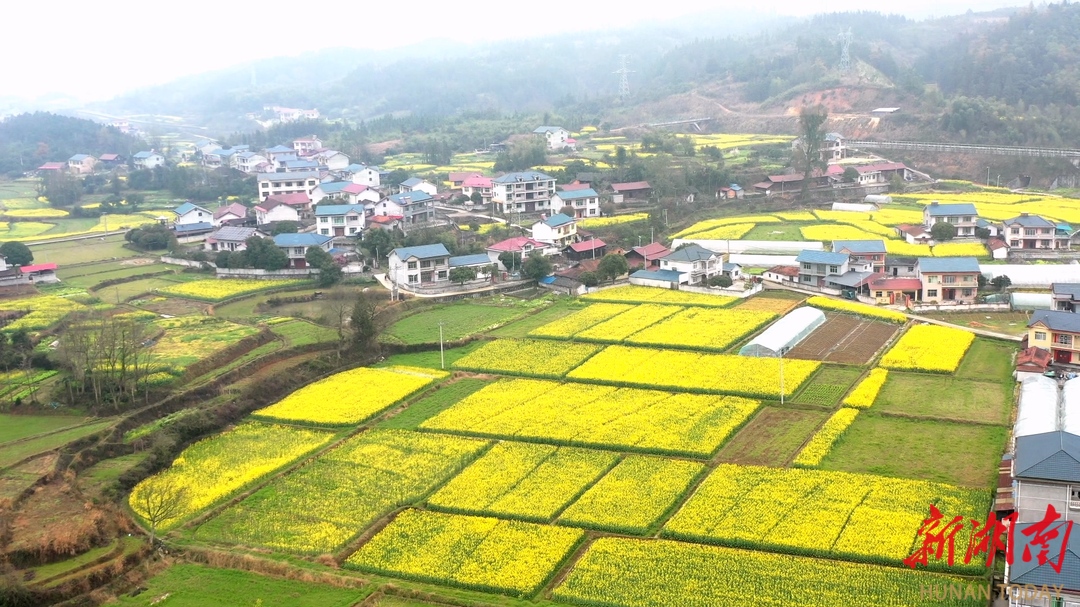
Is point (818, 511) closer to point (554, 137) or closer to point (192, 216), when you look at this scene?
point (192, 216)

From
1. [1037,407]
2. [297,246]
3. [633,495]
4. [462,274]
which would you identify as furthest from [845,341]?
[297,246]

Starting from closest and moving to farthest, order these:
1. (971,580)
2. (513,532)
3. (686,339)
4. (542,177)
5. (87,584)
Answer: (971,580), (87,584), (513,532), (686,339), (542,177)

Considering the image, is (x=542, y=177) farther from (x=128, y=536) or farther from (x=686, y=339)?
(x=128, y=536)

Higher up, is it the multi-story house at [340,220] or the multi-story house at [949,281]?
the multi-story house at [340,220]

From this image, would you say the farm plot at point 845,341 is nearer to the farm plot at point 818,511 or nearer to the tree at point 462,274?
the farm plot at point 818,511

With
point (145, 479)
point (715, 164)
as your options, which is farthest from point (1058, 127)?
point (145, 479)

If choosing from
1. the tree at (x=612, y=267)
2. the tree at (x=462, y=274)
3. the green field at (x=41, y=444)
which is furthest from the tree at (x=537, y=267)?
the green field at (x=41, y=444)
